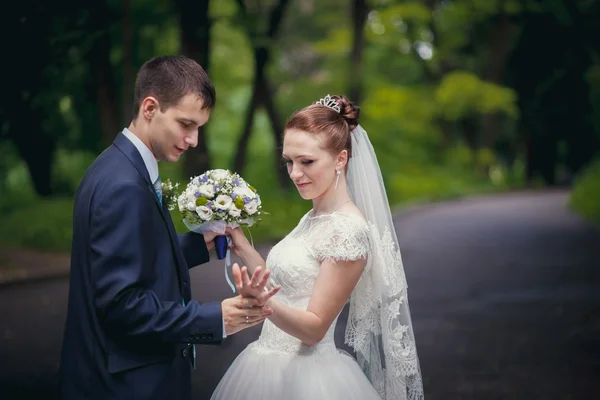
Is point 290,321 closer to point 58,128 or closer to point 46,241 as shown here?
point 46,241

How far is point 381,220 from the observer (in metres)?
4.30

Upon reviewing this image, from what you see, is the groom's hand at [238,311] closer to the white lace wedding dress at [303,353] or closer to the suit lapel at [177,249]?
the suit lapel at [177,249]

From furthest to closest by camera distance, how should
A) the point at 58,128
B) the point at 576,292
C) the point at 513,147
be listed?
the point at 513,147
the point at 58,128
the point at 576,292

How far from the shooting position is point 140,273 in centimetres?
304

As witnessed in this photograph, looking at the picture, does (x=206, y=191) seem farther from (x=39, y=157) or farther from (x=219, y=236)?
(x=39, y=157)

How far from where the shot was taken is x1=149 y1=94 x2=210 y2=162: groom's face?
3.23 meters

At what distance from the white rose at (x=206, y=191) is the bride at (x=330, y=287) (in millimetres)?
251

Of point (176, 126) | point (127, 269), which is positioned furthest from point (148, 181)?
point (127, 269)

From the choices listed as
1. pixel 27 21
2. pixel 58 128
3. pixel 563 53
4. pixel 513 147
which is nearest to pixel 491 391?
pixel 27 21

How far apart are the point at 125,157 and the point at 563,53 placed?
127ft

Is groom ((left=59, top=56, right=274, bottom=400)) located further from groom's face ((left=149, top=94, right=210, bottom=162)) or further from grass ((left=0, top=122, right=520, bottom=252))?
grass ((left=0, top=122, right=520, bottom=252))

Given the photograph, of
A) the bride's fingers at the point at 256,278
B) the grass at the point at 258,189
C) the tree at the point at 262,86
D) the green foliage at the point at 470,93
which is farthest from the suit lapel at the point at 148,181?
the green foliage at the point at 470,93

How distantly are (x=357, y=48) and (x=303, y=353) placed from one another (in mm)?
19085

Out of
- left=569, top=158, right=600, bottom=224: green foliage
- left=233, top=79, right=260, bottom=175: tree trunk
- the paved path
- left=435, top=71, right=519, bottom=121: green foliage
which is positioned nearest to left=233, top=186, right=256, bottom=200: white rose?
the paved path
